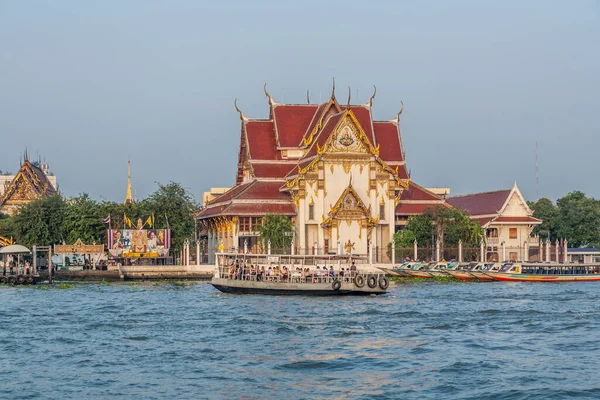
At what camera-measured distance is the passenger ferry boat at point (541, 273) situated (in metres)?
74.8

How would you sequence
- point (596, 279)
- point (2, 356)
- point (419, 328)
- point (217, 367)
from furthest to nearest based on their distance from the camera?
point (596, 279) → point (419, 328) → point (2, 356) → point (217, 367)

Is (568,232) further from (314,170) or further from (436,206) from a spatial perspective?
(314,170)

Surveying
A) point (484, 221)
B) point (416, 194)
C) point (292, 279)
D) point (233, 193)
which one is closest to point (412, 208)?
point (416, 194)

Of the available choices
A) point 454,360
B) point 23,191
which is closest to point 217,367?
point 454,360

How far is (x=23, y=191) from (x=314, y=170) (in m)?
59.7

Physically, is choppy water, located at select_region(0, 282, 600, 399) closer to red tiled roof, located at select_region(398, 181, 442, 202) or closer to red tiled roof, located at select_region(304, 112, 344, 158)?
red tiled roof, located at select_region(304, 112, 344, 158)

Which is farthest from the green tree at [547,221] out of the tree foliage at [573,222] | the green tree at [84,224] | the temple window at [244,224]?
the green tree at [84,224]

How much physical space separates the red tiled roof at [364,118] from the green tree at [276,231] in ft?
37.6

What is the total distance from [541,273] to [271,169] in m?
23.6

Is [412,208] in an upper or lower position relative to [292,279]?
upper

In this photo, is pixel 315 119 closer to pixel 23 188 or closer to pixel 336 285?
pixel 336 285

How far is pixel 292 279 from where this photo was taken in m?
56.9

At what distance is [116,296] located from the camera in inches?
2363

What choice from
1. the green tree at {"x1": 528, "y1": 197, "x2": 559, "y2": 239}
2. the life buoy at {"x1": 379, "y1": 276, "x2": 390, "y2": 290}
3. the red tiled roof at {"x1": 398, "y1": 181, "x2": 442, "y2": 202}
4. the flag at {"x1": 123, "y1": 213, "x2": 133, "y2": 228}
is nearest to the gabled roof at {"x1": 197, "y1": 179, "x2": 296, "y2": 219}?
the flag at {"x1": 123, "y1": 213, "x2": 133, "y2": 228}
